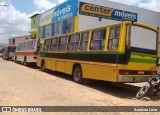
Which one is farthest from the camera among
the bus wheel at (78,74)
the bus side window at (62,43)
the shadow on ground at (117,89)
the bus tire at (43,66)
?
the bus tire at (43,66)

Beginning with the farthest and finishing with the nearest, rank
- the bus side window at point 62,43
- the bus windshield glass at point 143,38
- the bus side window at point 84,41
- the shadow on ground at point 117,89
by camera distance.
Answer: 1. the bus side window at point 62,43
2. the bus side window at point 84,41
3. the bus windshield glass at point 143,38
4. the shadow on ground at point 117,89

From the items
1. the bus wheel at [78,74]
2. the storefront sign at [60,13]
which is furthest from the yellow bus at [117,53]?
the storefront sign at [60,13]

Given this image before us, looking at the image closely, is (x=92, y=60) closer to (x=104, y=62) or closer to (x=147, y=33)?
(x=104, y=62)

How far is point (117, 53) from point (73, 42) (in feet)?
15.7

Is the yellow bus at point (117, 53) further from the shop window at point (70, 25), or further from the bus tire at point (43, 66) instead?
the shop window at point (70, 25)

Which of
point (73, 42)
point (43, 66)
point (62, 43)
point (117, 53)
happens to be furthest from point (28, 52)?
point (117, 53)

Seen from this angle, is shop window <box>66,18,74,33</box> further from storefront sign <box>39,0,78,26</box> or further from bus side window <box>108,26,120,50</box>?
bus side window <box>108,26,120,50</box>

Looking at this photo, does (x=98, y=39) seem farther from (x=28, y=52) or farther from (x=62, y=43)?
(x=28, y=52)

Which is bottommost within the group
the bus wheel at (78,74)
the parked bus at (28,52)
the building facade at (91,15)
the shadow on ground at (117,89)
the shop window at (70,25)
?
the shadow on ground at (117,89)

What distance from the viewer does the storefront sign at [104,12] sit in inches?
1172

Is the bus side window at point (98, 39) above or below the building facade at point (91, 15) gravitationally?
below

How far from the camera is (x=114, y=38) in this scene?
11562 mm

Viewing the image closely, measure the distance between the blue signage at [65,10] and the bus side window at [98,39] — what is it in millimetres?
17065

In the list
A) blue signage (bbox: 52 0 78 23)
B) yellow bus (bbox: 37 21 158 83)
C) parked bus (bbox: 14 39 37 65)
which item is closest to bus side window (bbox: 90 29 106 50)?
yellow bus (bbox: 37 21 158 83)
